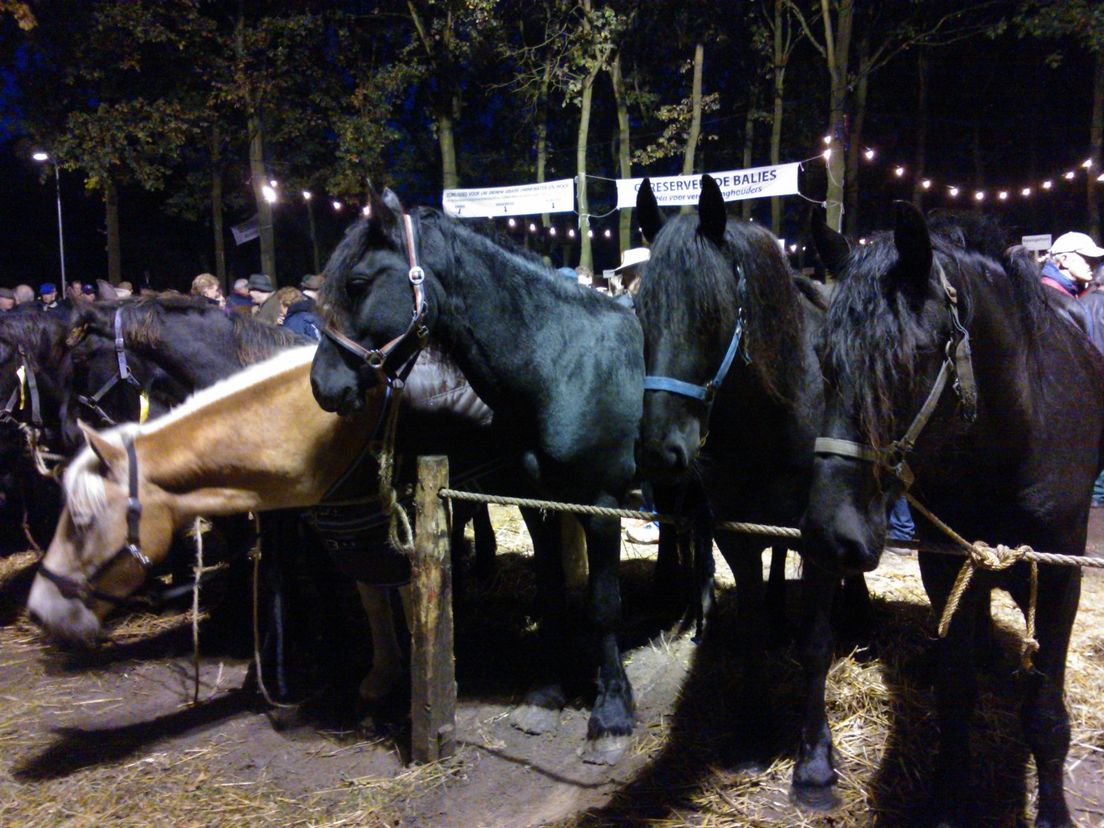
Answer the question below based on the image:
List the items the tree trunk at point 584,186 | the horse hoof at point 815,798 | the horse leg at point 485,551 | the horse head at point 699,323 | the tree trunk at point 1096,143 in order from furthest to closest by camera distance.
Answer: the tree trunk at point 584,186
the tree trunk at point 1096,143
the horse leg at point 485,551
the horse hoof at point 815,798
the horse head at point 699,323

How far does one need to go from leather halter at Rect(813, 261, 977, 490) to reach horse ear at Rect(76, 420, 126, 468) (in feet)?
9.18

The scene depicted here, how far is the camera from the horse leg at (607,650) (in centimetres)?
319

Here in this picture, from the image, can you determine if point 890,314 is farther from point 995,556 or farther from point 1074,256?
point 1074,256

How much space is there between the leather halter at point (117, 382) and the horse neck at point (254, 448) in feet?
4.57

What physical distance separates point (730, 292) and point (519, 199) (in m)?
9.45

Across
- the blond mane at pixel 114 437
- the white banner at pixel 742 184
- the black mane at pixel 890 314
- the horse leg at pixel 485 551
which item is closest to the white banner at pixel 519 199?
the white banner at pixel 742 184

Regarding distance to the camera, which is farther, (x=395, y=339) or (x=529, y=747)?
(x=529, y=747)

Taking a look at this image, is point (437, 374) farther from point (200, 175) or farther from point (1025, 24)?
point (200, 175)

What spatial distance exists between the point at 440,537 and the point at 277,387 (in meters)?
1.00

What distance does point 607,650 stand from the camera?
3.33 m

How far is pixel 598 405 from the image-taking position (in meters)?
3.18

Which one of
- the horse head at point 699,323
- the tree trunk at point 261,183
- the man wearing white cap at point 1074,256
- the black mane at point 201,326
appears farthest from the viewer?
the tree trunk at point 261,183

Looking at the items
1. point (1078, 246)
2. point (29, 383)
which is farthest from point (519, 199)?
point (29, 383)

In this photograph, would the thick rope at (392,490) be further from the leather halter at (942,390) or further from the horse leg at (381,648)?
the leather halter at (942,390)
